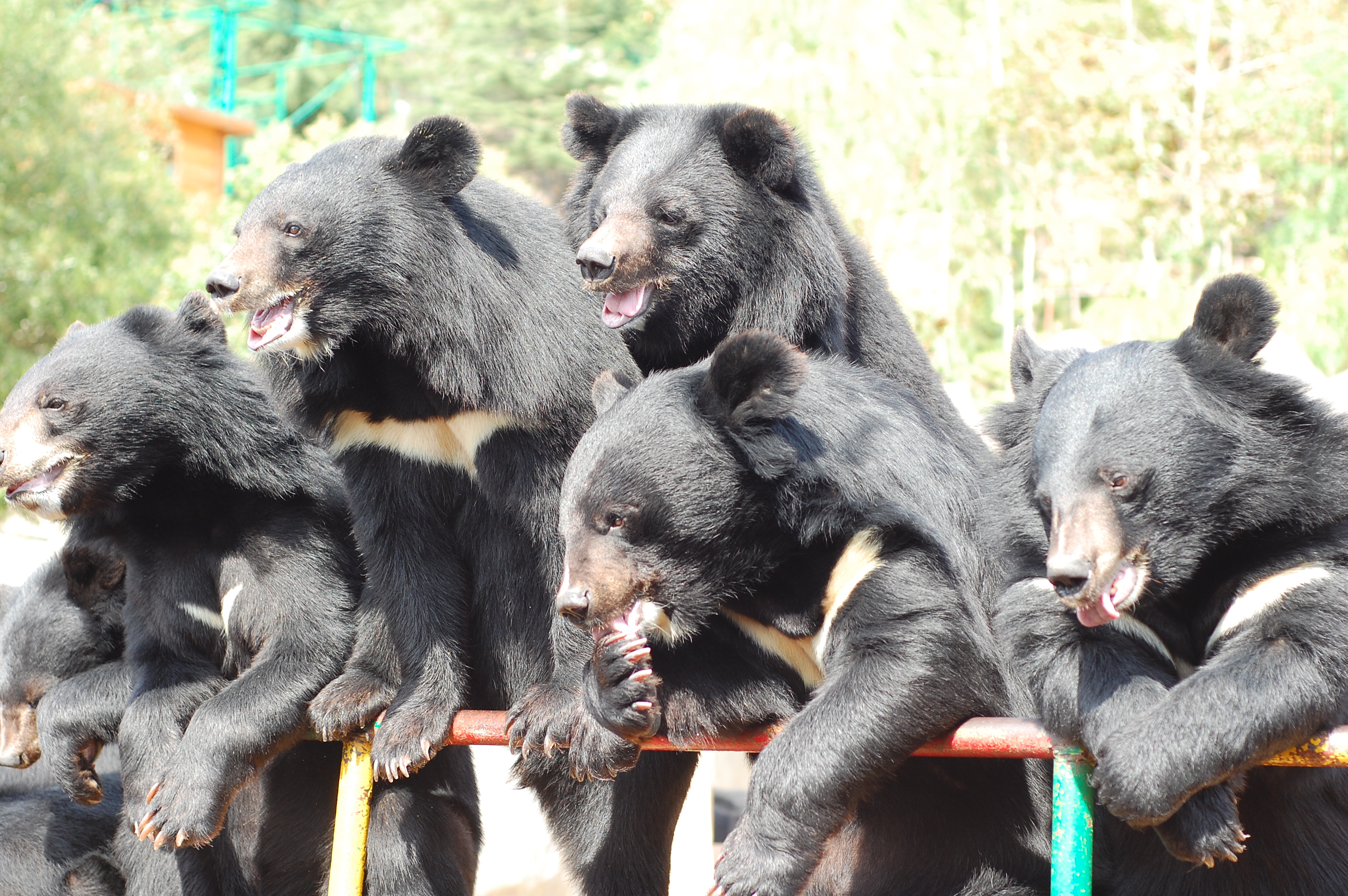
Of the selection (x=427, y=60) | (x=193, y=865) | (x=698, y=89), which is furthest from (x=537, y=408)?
(x=427, y=60)

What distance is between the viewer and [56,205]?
1392 centimetres

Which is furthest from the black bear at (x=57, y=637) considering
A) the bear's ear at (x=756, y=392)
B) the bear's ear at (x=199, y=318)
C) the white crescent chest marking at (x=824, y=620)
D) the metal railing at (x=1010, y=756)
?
the bear's ear at (x=756, y=392)

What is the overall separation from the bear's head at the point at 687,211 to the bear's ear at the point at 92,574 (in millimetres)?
1991

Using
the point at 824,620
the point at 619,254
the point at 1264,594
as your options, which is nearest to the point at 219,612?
the point at 619,254

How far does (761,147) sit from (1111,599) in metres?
2.06

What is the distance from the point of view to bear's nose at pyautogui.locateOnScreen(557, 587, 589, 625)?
2.90 metres

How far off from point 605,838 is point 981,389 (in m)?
8.96

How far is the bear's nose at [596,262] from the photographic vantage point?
372cm

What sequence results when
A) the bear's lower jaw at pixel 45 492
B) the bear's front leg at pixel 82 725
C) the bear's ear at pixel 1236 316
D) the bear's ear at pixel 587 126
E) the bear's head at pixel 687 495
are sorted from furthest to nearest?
the bear's ear at pixel 587 126, the bear's front leg at pixel 82 725, the bear's lower jaw at pixel 45 492, the bear's head at pixel 687 495, the bear's ear at pixel 1236 316

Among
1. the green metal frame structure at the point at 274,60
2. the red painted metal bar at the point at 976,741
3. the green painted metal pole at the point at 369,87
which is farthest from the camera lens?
the green painted metal pole at the point at 369,87

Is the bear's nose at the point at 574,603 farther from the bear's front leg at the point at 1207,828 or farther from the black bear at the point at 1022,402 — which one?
the bear's front leg at the point at 1207,828

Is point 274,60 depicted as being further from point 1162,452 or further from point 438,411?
point 1162,452

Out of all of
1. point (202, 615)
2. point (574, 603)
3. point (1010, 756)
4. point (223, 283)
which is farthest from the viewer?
point (202, 615)

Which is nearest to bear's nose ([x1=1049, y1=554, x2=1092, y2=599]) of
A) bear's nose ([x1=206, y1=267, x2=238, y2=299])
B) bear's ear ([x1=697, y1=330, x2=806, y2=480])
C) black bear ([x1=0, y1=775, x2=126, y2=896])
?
bear's ear ([x1=697, y1=330, x2=806, y2=480])
